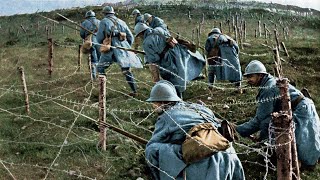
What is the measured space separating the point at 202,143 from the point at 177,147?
14.7 inches

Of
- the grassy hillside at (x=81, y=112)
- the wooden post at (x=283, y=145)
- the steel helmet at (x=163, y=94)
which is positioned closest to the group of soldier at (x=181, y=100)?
the steel helmet at (x=163, y=94)

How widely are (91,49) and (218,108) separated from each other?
3788mm

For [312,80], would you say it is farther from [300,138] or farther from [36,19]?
[36,19]

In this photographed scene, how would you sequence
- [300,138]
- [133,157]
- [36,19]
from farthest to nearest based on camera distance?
[36,19] → [133,157] → [300,138]

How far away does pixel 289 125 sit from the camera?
4.98 meters

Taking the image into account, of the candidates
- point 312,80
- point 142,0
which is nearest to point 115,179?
point 312,80

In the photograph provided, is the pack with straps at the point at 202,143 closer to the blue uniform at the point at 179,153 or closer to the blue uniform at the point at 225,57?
the blue uniform at the point at 179,153

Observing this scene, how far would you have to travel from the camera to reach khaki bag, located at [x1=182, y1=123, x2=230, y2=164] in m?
4.64

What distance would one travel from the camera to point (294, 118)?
715 cm

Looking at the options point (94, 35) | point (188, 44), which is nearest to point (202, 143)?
point (188, 44)

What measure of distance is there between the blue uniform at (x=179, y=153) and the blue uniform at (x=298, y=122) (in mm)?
2048

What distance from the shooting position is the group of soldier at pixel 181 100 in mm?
4930

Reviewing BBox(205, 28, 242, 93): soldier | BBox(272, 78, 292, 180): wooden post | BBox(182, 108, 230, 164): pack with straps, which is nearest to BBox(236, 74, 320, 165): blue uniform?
BBox(272, 78, 292, 180): wooden post

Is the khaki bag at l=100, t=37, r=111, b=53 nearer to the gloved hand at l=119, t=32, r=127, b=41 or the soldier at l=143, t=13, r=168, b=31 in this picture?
the gloved hand at l=119, t=32, r=127, b=41
